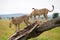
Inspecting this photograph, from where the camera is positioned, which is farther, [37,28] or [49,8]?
[49,8]

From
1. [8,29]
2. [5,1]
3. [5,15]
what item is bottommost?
[8,29]

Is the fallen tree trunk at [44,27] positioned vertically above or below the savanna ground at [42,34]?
above

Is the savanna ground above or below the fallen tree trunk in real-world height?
below

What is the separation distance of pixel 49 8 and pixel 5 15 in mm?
566

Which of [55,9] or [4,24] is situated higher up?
[55,9]

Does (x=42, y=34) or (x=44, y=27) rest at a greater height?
(x=44, y=27)

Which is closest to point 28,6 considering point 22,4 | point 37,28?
point 22,4

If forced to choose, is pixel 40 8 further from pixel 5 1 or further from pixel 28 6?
pixel 5 1

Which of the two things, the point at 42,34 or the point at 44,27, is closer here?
the point at 44,27

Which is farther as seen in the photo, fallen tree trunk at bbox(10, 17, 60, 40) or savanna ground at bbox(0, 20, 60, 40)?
savanna ground at bbox(0, 20, 60, 40)

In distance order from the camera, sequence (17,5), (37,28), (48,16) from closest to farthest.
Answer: (37,28) < (48,16) < (17,5)

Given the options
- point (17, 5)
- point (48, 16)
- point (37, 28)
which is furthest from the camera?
point (17, 5)

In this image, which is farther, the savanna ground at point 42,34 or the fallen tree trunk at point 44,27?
the savanna ground at point 42,34

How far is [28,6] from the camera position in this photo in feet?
7.86
